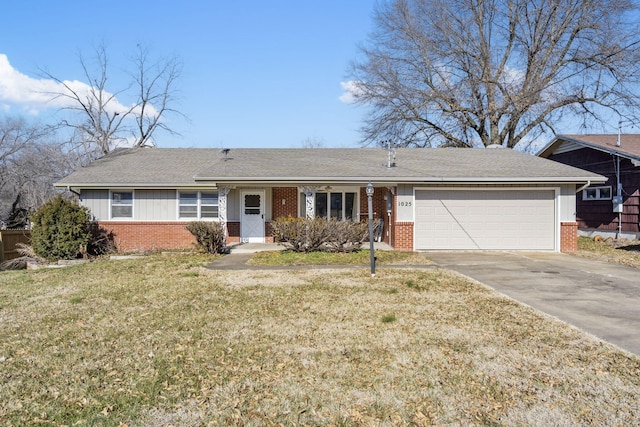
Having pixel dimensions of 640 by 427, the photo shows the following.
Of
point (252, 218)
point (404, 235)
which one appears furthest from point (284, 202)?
point (404, 235)

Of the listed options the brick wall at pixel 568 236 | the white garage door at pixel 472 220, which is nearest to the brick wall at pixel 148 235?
the white garage door at pixel 472 220

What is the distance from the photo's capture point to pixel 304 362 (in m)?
4.42

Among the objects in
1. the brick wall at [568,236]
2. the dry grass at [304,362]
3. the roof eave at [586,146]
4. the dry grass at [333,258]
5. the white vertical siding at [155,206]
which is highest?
the roof eave at [586,146]

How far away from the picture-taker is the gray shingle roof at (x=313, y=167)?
1344cm

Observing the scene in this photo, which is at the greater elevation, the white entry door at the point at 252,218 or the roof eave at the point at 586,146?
the roof eave at the point at 586,146

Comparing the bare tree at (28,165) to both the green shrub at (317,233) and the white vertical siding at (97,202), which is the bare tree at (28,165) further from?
the green shrub at (317,233)

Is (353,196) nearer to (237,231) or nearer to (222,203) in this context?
(237,231)

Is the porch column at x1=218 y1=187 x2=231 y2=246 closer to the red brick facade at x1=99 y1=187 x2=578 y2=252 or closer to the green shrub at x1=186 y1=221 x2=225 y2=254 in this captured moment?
the green shrub at x1=186 y1=221 x2=225 y2=254

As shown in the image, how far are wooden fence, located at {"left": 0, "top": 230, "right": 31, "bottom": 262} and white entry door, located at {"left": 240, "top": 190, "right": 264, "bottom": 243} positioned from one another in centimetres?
734

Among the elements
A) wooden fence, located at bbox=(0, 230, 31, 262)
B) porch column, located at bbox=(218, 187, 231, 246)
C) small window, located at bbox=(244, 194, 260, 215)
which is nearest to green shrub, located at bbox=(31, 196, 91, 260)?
wooden fence, located at bbox=(0, 230, 31, 262)

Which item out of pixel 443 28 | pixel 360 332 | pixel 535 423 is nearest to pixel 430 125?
pixel 443 28

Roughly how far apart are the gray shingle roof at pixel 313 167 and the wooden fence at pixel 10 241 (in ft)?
8.34

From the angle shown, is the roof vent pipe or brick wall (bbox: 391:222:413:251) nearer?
brick wall (bbox: 391:222:413:251)

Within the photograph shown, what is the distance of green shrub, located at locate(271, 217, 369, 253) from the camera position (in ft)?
40.7
